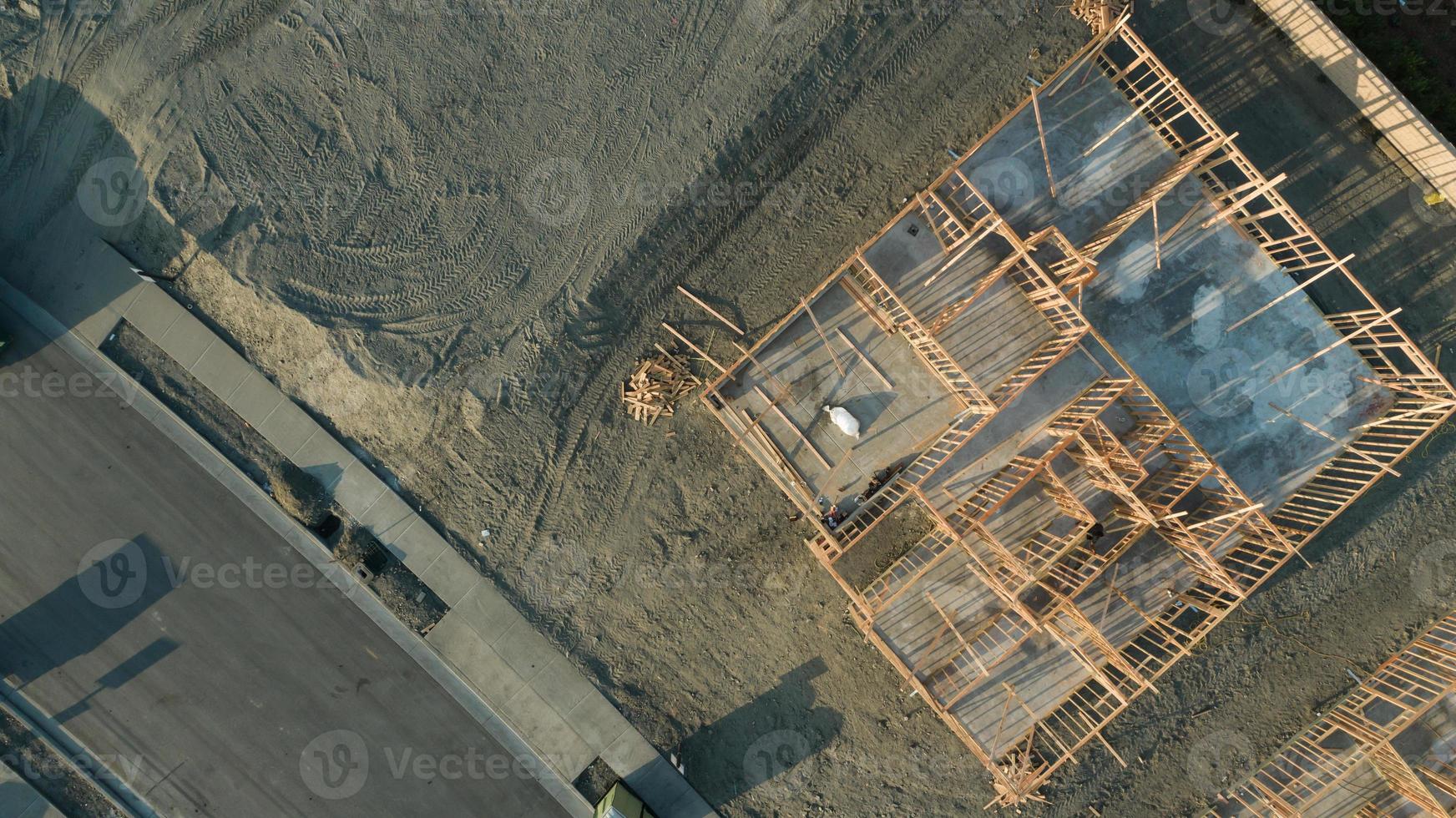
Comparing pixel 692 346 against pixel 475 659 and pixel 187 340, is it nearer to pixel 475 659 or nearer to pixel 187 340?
pixel 475 659

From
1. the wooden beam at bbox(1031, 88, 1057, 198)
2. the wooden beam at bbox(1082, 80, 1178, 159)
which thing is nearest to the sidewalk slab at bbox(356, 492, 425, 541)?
the wooden beam at bbox(1031, 88, 1057, 198)

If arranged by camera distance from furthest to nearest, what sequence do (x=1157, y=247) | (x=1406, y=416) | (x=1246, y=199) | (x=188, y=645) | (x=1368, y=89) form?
(x=188, y=645) < (x=1368, y=89) < (x=1157, y=247) < (x=1406, y=416) < (x=1246, y=199)

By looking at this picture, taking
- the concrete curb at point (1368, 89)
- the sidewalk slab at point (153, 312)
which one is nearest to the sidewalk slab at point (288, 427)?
the sidewalk slab at point (153, 312)

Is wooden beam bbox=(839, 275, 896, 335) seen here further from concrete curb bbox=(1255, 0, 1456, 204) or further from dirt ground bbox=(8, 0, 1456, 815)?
concrete curb bbox=(1255, 0, 1456, 204)

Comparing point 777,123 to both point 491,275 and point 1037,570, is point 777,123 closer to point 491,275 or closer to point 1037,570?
point 491,275

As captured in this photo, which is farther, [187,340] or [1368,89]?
[187,340]

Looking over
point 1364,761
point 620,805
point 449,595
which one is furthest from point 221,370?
point 1364,761

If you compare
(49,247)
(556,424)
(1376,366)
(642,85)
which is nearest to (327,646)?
(556,424)
